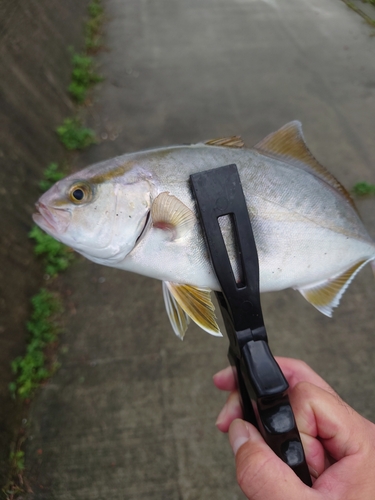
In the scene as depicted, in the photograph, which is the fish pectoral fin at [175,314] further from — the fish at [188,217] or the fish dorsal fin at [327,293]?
the fish dorsal fin at [327,293]

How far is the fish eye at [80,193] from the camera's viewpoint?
129 centimetres

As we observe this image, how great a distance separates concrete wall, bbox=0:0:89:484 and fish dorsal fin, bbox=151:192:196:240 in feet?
5.30

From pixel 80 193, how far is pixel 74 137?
2.37 metres

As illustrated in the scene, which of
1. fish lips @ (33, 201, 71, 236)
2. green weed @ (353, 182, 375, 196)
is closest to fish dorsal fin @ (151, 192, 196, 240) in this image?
fish lips @ (33, 201, 71, 236)

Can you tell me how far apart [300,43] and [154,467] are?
4906mm

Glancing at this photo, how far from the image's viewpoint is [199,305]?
1.33 metres

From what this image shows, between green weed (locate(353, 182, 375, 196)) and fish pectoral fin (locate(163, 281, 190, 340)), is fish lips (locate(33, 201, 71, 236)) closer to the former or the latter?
fish pectoral fin (locate(163, 281, 190, 340))

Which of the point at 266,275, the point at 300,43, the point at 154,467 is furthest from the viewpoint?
the point at 300,43

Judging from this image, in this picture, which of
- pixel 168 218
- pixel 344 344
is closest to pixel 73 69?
pixel 168 218

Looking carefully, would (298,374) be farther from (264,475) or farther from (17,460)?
(17,460)

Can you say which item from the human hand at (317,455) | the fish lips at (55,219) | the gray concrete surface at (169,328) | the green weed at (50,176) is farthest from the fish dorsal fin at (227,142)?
the green weed at (50,176)

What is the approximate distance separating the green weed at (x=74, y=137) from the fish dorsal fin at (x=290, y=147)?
241 cm

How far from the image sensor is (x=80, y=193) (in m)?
1.29

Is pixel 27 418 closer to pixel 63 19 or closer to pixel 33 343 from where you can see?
pixel 33 343
